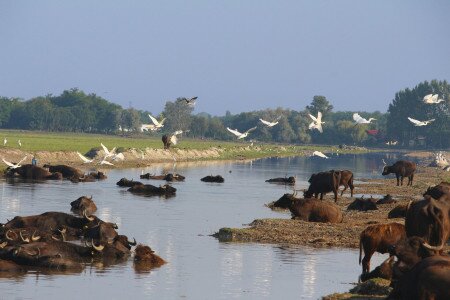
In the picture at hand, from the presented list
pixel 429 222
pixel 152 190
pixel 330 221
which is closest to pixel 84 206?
pixel 330 221

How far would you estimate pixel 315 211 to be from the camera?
1342 inches

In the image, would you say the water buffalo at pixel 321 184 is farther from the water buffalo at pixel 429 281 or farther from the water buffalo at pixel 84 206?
the water buffalo at pixel 429 281

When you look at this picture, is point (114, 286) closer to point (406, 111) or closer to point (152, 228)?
point (152, 228)

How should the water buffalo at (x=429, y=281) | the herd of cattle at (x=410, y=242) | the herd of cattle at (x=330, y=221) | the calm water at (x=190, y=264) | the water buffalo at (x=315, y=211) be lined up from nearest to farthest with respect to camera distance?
1. the water buffalo at (x=429, y=281)
2. the herd of cattle at (x=410, y=242)
3. the herd of cattle at (x=330, y=221)
4. the calm water at (x=190, y=264)
5. the water buffalo at (x=315, y=211)

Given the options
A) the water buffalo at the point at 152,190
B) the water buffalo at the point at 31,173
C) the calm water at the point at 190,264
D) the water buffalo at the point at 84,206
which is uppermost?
the water buffalo at the point at 31,173

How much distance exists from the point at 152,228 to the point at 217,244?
387 cm

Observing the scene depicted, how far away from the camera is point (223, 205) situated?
42.3m

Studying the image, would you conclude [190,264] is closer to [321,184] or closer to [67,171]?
[321,184]

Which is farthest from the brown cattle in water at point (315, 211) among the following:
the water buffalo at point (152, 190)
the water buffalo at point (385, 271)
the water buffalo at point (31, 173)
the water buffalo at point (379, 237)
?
the water buffalo at point (31, 173)

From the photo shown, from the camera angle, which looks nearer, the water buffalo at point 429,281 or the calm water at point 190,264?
the water buffalo at point 429,281

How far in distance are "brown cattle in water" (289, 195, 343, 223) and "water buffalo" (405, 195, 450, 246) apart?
A: 11360mm

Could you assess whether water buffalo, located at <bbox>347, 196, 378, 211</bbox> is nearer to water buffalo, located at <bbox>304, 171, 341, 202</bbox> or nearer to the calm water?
the calm water

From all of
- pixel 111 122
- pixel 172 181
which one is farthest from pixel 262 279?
pixel 111 122

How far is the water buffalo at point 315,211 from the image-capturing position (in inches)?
1334
